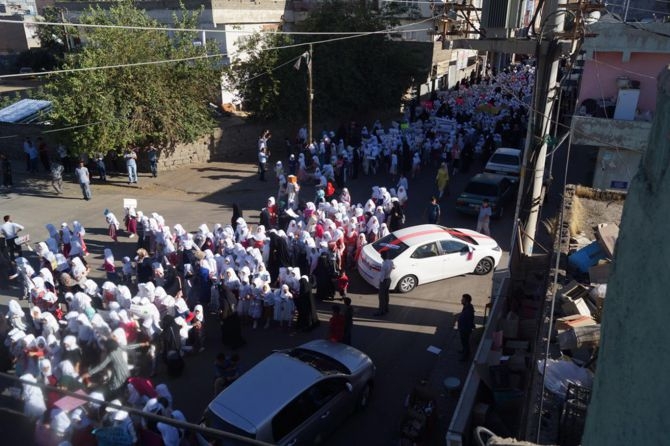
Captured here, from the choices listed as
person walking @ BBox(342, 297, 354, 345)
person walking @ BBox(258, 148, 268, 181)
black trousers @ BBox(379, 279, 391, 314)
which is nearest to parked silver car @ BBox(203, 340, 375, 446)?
person walking @ BBox(342, 297, 354, 345)

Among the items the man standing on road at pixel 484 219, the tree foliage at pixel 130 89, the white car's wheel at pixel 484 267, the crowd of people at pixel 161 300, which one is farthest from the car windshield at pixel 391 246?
the tree foliage at pixel 130 89

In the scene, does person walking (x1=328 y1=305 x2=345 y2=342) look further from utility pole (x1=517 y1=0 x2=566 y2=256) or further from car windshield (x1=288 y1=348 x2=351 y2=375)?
utility pole (x1=517 y1=0 x2=566 y2=256)

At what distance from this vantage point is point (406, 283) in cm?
1292

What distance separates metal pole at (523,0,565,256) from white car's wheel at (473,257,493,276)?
2814mm

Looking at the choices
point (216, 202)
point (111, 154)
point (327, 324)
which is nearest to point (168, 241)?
point (327, 324)

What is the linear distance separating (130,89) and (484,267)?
14204 mm

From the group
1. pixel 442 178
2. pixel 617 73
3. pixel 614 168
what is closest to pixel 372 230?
pixel 442 178

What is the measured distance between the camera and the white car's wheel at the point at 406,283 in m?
12.8

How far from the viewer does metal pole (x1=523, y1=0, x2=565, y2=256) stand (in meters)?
9.55

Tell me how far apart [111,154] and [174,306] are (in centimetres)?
1372

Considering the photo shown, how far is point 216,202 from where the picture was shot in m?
19.7

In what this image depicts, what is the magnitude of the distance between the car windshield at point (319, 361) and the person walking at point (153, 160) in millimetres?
14808

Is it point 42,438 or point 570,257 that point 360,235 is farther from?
point 42,438

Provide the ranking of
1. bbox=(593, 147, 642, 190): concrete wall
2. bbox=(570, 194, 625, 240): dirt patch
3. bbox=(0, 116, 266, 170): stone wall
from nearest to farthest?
bbox=(570, 194, 625, 240): dirt patch, bbox=(593, 147, 642, 190): concrete wall, bbox=(0, 116, 266, 170): stone wall
